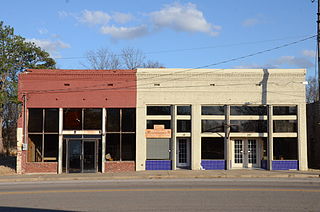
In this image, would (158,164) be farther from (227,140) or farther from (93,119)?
(93,119)

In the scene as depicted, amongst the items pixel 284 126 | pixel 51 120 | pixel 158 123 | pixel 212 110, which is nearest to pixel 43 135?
pixel 51 120

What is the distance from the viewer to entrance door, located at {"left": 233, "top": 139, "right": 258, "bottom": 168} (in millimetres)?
23344

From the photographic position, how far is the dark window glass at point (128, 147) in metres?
22.8

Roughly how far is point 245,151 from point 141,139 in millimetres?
6624

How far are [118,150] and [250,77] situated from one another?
9331 mm

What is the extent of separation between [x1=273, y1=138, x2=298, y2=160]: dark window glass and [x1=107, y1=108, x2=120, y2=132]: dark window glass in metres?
9.73

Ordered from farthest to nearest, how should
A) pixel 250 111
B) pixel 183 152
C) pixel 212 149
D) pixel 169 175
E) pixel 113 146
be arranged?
pixel 183 152, pixel 250 111, pixel 212 149, pixel 113 146, pixel 169 175

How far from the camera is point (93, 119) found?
75.0 feet

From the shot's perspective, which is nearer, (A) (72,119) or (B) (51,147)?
(B) (51,147)

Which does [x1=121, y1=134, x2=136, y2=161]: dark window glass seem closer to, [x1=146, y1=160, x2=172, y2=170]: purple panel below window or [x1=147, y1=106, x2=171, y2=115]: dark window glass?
[x1=146, y1=160, x2=172, y2=170]: purple panel below window

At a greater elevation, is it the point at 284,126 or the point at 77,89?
the point at 77,89

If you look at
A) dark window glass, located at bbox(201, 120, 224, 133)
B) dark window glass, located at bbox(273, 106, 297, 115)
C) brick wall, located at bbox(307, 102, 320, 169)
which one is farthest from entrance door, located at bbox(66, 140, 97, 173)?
brick wall, located at bbox(307, 102, 320, 169)

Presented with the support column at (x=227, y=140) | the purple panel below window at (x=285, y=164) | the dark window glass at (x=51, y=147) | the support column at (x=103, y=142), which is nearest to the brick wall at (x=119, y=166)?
the support column at (x=103, y=142)

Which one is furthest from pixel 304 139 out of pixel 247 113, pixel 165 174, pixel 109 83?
pixel 109 83
